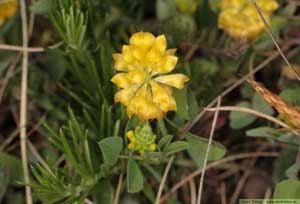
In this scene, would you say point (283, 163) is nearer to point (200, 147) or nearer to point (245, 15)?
point (200, 147)

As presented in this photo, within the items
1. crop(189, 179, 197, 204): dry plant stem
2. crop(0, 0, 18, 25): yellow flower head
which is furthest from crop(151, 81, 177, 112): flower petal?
crop(0, 0, 18, 25): yellow flower head

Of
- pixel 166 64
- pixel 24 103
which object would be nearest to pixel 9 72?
pixel 24 103

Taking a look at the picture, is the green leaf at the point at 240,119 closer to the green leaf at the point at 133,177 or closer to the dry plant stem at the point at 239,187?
the dry plant stem at the point at 239,187

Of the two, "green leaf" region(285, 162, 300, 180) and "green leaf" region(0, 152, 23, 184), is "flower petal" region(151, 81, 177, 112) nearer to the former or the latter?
"green leaf" region(285, 162, 300, 180)

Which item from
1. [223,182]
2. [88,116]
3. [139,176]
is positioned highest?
[88,116]

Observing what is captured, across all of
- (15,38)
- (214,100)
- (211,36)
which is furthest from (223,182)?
(15,38)

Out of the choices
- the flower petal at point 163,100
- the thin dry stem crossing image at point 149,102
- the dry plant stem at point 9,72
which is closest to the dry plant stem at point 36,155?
the thin dry stem crossing image at point 149,102

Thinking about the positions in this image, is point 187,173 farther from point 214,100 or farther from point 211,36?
point 211,36
